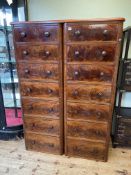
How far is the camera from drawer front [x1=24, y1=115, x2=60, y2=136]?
1.85 metres

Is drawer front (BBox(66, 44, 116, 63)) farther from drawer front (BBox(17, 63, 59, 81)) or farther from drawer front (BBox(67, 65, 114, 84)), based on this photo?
drawer front (BBox(17, 63, 59, 81))

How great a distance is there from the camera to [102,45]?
1.48 m

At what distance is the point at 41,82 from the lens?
68.1 inches

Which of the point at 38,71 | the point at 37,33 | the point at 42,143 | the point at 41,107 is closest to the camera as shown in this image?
the point at 37,33

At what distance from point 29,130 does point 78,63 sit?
1.02 metres

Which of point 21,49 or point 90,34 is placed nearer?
point 90,34

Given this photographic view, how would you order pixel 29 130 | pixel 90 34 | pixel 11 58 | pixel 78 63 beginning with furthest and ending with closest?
pixel 11 58
pixel 29 130
pixel 78 63
pixel 90 34

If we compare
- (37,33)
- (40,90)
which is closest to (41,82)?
(40,90)

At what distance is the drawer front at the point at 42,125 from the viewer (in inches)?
73.0

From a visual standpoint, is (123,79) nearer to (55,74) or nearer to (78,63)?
(78,63)

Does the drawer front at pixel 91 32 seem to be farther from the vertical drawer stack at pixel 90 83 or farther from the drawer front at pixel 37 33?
the drawer front at pixel 37 33

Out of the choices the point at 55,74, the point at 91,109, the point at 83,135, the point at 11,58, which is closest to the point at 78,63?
the point at 55,74

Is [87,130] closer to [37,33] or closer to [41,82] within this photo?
[41,82]

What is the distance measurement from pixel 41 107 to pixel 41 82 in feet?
0.98
